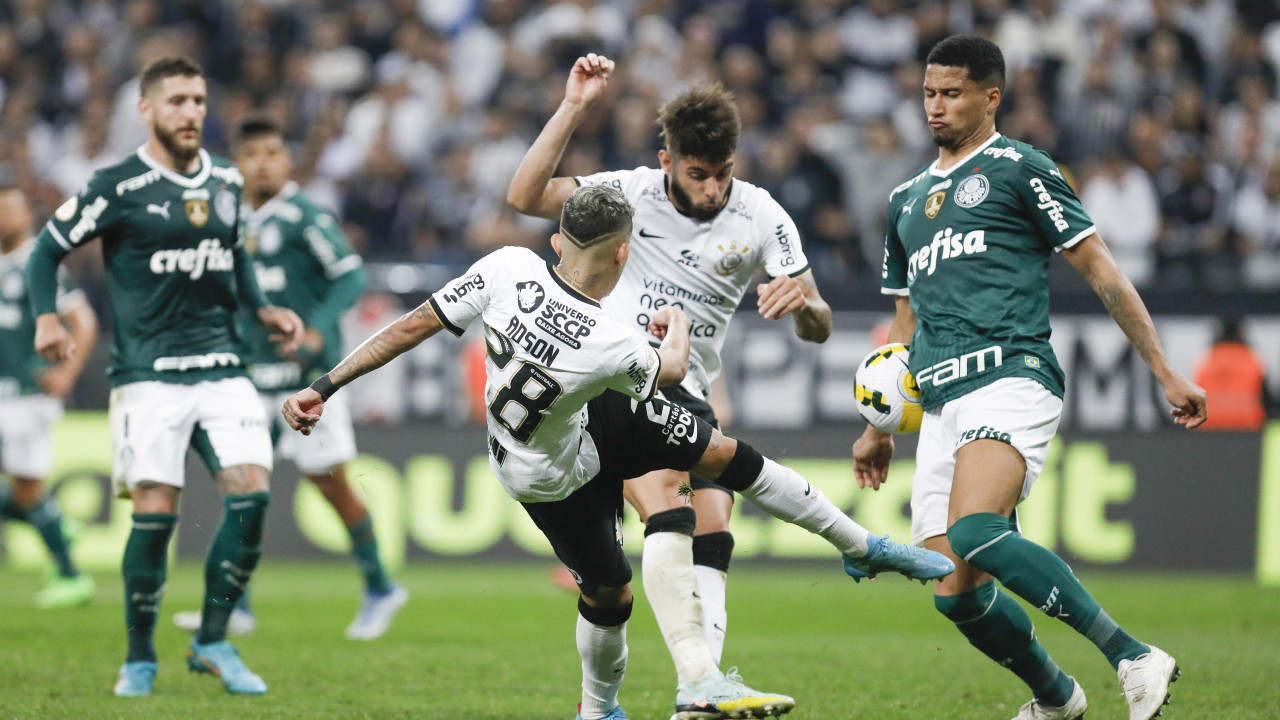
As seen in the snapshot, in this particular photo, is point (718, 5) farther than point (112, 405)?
Yes

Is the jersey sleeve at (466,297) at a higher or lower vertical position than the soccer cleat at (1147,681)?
higher

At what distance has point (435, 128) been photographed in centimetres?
1728

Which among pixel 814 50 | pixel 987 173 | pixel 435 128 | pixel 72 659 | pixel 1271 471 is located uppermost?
pixel 814 50

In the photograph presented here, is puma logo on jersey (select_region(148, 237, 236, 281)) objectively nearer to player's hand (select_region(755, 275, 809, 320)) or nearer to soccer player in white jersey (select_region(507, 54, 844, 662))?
soccer player in white jersey (select_region(507, 54, 844, 662))

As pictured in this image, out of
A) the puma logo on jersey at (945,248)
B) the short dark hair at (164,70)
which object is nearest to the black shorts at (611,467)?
the puma logo on jersey at (945,248)

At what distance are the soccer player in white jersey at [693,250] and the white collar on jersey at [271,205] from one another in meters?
3.60

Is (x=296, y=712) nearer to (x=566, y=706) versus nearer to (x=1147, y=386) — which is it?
(x=566, y=706)

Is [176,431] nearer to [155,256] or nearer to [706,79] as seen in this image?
[155,256]

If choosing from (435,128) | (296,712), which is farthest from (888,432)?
(435,128)

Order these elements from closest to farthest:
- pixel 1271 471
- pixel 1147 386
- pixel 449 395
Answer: pixel 1271 471 → pixel 1147 386 → pixel 449 395

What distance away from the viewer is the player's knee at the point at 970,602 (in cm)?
570

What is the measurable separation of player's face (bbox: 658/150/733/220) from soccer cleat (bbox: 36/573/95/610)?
6497 mm

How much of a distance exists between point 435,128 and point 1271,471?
10235 mm

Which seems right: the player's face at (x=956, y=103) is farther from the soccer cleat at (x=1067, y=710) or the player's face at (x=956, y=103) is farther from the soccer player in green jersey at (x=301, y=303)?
the soccer player in green jersey at (x=301, y=303)
